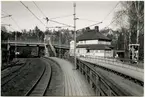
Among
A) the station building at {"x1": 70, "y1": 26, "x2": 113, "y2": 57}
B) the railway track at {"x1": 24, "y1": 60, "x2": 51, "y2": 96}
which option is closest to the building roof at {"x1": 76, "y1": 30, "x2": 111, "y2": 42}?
the station building at {"x1": 70, "y1": 26, "x2": 113, "y2": 57}

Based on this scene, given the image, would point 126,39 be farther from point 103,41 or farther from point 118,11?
point 103,41

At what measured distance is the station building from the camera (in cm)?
5497

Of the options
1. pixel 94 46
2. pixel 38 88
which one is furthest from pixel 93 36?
pixel 38 88

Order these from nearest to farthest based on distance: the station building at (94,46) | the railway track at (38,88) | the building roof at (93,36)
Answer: the railway track at (38,88)
the station building at (94,46)
the building roof at (93,36)

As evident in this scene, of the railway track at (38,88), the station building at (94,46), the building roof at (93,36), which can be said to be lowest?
the railway track at (38,88)

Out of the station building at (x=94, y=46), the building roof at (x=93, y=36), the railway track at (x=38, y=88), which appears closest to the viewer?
the railway track at (x=38, y=88)

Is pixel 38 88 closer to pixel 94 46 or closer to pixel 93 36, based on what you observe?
pixel 94 46

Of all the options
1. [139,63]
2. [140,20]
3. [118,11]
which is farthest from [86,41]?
[139,63]

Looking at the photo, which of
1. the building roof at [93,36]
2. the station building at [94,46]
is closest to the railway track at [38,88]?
the station building at [94,46]

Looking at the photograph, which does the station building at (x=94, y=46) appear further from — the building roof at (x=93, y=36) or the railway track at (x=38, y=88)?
the railway track at (x=38, y=88)

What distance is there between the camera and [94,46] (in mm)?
56438

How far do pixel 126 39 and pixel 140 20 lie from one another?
1319 cm

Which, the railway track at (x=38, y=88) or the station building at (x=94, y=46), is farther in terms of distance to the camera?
the station building at (x=94, y=46)

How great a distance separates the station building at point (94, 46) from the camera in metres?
55.0
